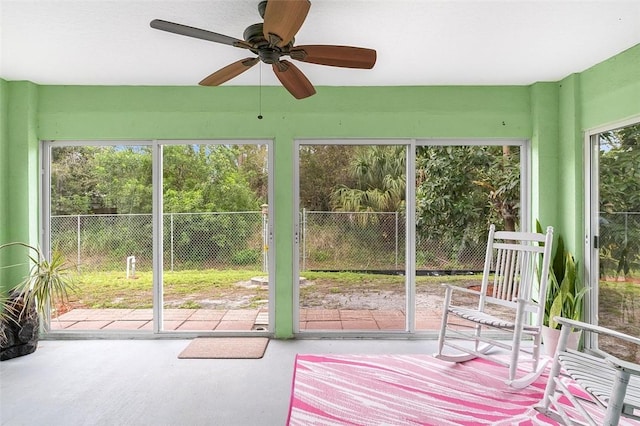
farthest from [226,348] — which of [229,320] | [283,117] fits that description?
[283,117]

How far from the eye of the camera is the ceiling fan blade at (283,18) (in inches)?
56.6

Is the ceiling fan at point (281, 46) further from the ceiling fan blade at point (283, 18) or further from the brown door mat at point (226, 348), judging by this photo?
the brown door mat at point (226, 348)

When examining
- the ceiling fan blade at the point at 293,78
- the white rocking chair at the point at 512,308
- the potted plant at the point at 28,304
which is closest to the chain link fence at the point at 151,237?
the potted plant at the point at 28,304

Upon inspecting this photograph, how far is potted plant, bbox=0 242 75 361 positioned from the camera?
2.84 m

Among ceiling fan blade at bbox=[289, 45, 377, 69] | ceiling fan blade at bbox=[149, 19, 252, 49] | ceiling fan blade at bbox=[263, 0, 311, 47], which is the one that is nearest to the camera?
ceiling fan blade at bbox=[263, 0, 311, 47]

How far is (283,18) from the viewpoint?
1515 mm

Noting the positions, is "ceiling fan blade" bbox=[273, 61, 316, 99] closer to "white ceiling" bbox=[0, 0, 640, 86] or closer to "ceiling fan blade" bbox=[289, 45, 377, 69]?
"ceiling fan blade" bbox=[289, 45, 377, 69]

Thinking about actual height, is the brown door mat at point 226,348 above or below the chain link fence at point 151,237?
below

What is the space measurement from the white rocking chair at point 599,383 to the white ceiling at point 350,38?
1.85 meters

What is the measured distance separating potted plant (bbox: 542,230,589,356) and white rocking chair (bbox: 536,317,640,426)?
2.79ft

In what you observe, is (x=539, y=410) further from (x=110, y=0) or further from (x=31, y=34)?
(x=31, y=34)

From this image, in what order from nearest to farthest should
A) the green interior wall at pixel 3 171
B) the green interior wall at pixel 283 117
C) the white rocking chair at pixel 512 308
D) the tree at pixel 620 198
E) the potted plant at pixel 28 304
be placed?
the white rocking chair at pixel 512 308, the tree at pixel 620 198, the potted plant at pixel 28 304, the green interior wall at pixel 3 171, the green interior wall at pixel 283 117

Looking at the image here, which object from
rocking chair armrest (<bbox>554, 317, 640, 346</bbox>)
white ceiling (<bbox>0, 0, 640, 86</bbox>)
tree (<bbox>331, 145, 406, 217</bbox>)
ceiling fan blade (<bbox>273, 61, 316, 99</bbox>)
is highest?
white ceiling (<bbox>0, 0, 640, 86</bbox>)

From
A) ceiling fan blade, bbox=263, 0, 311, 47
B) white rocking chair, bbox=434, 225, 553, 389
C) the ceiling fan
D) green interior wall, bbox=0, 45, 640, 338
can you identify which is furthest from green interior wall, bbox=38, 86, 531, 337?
ceiling fan blade, bbox=263, 0, 311, 47
